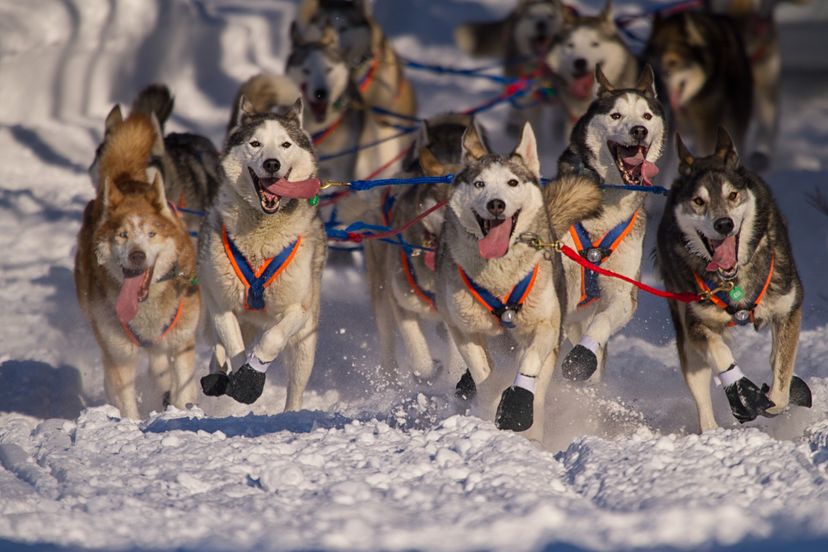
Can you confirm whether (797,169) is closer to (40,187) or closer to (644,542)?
(40,187)

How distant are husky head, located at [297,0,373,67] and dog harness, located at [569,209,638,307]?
342 centimetres

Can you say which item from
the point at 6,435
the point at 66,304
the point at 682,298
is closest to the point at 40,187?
the point at 66,304

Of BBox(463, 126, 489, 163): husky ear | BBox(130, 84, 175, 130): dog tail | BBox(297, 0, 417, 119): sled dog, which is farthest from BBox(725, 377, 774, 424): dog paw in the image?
BBox(297, 0, 417, 119): sled dog

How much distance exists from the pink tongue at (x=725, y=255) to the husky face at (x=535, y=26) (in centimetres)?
459

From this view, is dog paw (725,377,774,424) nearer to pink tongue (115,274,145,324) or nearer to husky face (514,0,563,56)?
pink tongue (115,274,145,324)

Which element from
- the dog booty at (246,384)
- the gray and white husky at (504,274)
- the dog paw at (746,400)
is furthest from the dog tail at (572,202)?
the dog booty at (246,384)

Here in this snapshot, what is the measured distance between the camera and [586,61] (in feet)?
23.6

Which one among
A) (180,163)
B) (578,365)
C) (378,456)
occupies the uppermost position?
(180,163)

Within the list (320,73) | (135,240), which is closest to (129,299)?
(135,240)

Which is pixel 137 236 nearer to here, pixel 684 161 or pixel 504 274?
pixel 504 274

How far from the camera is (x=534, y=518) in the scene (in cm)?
307

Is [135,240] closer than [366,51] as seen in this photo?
Yes

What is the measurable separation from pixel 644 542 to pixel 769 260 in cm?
141

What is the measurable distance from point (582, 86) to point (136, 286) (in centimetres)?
342
